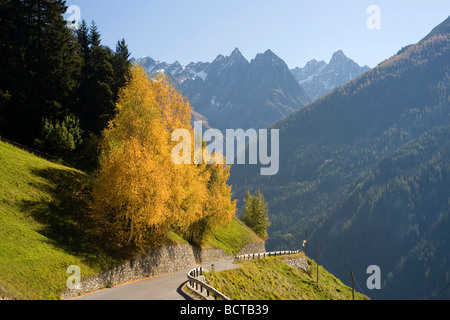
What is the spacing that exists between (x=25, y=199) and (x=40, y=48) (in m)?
24.9

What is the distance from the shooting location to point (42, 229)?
3219cm

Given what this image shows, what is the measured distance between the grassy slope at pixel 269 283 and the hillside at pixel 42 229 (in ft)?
29.4

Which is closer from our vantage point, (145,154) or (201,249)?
(145,154)

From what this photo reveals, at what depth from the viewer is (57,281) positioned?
26.6 metres

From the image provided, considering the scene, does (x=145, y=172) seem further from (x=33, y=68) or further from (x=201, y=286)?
(x=33, y=68)

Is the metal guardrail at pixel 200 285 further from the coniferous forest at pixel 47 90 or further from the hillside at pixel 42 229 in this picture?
the coniferous forest at pixel 47 90

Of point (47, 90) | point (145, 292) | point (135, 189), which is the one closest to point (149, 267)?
point (135, 189)

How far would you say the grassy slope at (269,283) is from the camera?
39.3m

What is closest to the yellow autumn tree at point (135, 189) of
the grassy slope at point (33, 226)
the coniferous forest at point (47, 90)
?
the grassy slope at point (33, 226)

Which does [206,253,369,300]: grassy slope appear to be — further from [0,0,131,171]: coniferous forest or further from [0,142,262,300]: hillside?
[0,0,131,171]: coniferous forest

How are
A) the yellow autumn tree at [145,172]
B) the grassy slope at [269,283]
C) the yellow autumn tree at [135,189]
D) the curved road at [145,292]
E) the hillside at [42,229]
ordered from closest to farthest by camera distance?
the hillside at [42,229], the curved road at [145,292], the yellow autumn tree at [135,189], the yellow autumn tree at [145,172], the grassy slope at [269,283]

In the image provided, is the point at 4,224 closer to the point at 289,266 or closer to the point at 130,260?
the point at 130,260

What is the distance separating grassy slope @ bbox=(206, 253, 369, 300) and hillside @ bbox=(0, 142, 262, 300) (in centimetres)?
895

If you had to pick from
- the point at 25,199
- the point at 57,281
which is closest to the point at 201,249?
the point at 25,199
